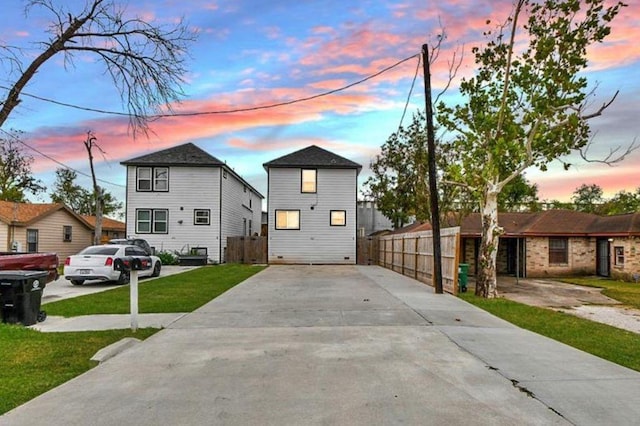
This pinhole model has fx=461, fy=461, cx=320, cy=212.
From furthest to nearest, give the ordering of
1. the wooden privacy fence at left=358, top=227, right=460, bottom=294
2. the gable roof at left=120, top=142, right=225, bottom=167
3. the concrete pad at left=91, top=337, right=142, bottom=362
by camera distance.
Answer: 1. the gable roof at left=120, top=142, right=225, bottom=167
2. the wooden privacy fence at left=358, top=227, right=460, bottom=294
3. the concrete pad at left=91, top=337, right=142, bottom=362

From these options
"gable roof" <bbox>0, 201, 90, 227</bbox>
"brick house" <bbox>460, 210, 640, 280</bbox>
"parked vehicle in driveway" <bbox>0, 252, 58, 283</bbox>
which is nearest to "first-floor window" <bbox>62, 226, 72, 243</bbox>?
"gable roof" <bbox>0, 201, 90, 227</bbox>

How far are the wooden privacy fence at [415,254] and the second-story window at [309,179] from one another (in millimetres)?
4656

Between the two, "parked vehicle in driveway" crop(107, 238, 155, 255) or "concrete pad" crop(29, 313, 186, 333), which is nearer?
"concrete pad" crop(29, 313, 186, 333)

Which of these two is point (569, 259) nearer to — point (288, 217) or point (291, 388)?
point (288, 217)

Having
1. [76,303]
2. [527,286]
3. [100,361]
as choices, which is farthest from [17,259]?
[527,286]

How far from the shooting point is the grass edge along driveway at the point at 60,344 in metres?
5.10

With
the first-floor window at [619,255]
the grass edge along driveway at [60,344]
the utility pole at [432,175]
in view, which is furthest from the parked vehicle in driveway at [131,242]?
the first-floor window at [619,255]

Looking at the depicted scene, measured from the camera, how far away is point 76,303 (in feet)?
37.9

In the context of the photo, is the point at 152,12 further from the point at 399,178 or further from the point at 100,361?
the point at 399,178

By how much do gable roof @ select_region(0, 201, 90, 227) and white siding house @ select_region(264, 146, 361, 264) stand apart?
14.3m

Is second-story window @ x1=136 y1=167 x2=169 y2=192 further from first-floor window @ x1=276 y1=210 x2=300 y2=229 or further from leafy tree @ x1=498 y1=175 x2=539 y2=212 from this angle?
leafy tree @ x1=498 y1=175 x2=539 y2=212

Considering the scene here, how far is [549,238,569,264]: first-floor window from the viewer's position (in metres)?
26.5

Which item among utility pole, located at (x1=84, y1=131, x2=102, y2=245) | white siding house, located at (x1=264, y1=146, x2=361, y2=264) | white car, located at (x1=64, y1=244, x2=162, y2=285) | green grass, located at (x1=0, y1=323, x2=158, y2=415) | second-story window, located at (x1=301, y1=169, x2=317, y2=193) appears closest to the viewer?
green grass, located at (x1=0, y1=323, x2=158, y2=415)

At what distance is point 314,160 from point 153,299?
18.6 meters
